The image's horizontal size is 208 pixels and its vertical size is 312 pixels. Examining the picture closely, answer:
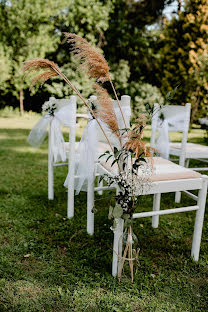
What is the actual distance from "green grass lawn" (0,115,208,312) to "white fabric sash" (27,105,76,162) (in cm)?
63

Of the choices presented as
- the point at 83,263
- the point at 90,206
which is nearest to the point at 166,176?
the point at 90,206

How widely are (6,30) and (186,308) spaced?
12.1 metres

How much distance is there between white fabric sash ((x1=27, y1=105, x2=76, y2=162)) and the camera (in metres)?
2.84

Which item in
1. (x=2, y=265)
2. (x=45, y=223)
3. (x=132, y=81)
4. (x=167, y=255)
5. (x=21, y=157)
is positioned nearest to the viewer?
(x=2, y=265)

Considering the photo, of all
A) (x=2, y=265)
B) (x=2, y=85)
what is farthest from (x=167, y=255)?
(x=2, y=85)

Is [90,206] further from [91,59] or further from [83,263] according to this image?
[91,59]

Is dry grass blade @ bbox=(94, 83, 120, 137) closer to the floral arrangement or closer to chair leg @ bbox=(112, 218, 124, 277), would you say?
the floral arrangement

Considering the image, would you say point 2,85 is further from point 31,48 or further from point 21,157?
point 21,157

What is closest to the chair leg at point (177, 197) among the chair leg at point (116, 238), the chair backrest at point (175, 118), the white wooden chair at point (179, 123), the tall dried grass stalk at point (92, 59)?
the white wooden chair at point (179, 123)

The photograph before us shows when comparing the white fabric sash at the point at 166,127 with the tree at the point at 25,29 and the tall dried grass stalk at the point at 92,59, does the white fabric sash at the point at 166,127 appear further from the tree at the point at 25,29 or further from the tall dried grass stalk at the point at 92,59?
the tree at the point at 25,29

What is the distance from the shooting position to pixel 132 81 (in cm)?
1173

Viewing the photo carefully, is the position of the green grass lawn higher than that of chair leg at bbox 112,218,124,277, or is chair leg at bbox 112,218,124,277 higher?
chair leg at bbox 112,218,124,277

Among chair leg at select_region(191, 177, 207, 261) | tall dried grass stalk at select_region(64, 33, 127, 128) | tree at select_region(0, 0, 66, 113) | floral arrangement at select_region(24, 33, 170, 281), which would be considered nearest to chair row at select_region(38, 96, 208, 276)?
chair leg at select_region(191, 177, 207, 261)

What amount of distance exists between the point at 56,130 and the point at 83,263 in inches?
60.7
